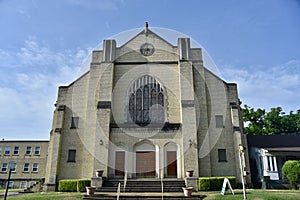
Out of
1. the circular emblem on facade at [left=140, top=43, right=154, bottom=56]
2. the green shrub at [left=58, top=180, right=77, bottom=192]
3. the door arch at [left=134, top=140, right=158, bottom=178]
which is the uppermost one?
the circular emblem on facade at [left=140, top=43, right=154, bottom=56]

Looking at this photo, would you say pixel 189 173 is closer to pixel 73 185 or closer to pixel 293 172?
pixel 293 172

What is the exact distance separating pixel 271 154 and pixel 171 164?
8991 millimetres

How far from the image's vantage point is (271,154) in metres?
21.5

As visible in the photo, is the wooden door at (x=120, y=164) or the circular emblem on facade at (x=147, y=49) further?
the circular emblem on facade at (x=147, y=49)

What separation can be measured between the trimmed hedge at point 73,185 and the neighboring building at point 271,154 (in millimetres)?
15439

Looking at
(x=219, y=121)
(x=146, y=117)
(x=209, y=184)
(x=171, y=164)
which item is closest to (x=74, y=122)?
(x=146, y=117)

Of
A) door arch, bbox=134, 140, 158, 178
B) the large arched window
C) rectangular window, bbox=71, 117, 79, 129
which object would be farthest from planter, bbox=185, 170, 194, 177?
rectangular window, bbox=71, 117, 79, 129

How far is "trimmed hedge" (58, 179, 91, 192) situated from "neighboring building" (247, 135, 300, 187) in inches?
608

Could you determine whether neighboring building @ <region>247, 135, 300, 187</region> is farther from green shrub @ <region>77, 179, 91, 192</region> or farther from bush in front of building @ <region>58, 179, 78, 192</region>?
bush in front of building @ <region>58, 179, 78, 192</region>

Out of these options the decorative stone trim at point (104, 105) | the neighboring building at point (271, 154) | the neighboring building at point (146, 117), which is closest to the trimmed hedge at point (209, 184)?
the neighboring building at point (146, 117)

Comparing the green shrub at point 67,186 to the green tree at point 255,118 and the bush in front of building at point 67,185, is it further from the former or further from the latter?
the green tree at point 255,118

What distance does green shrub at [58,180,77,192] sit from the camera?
19484mm

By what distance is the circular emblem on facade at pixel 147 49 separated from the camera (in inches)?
969

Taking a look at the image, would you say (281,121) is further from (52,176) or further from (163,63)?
(52,176)
